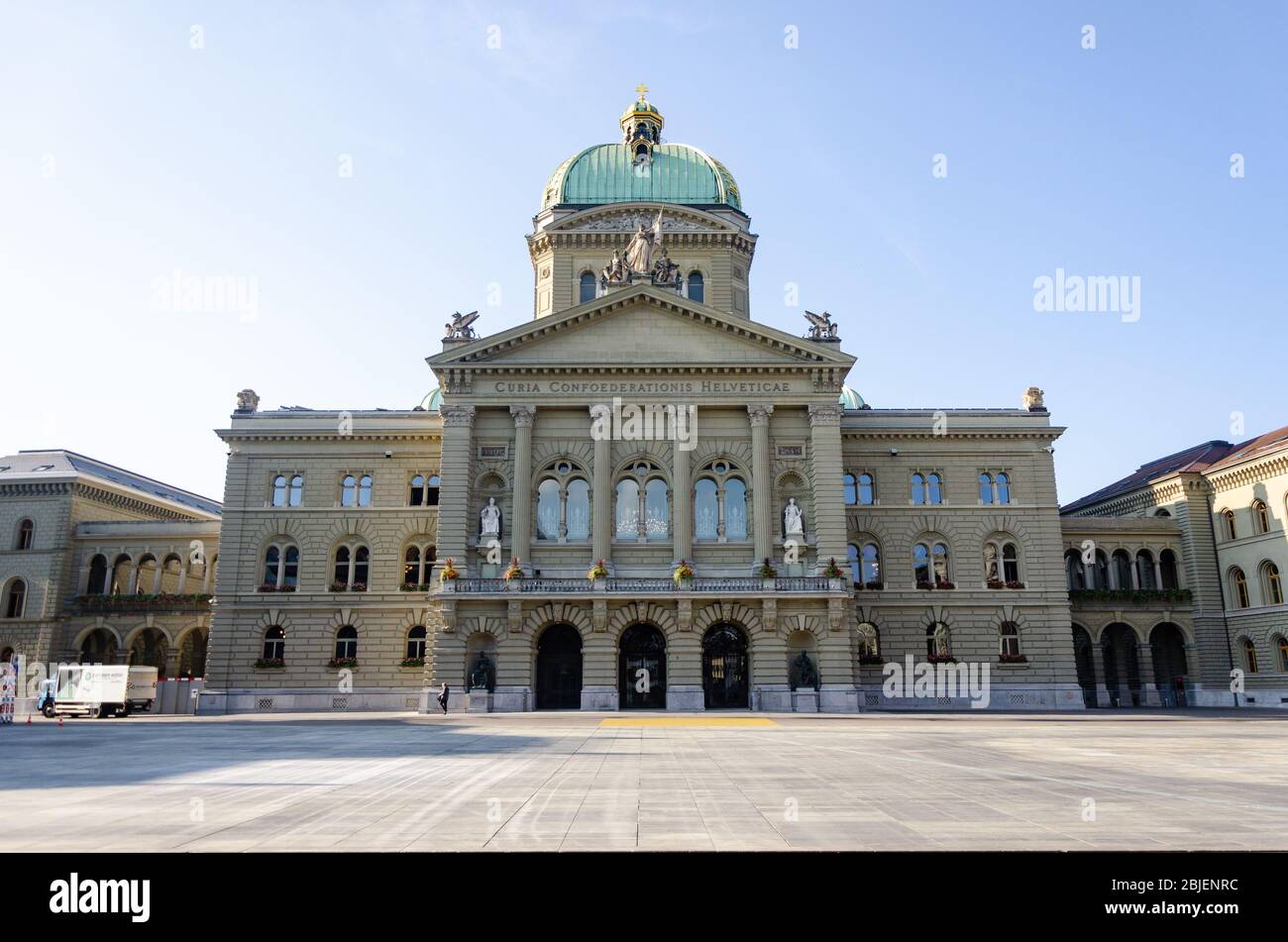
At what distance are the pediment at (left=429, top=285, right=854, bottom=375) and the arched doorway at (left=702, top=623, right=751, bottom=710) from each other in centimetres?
1356

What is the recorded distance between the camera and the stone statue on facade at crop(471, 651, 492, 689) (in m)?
44.8

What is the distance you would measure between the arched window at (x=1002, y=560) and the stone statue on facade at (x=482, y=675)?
28.2 metres

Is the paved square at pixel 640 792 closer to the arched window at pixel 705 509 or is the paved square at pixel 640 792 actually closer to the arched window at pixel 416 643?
the arched window at pixel 705 509

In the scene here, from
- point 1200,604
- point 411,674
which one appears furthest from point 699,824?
point 1200,604

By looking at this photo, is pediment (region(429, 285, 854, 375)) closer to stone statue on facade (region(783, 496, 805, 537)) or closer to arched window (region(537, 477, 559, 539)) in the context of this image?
arched window (region(537, 477, 559, 539))

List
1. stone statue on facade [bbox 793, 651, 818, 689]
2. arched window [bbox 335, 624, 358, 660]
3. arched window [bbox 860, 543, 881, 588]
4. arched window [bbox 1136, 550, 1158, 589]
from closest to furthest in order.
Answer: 1. stone statue on facade [bbox 793, 651, 818, 689]
2. arched window [bbox 335, 624, 358, 660]
3. arched window [bbox 860, 543, 881, 588]
4. arched window [bbox 1136, 550, 1158, 589]

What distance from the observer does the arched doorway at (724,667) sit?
153ft

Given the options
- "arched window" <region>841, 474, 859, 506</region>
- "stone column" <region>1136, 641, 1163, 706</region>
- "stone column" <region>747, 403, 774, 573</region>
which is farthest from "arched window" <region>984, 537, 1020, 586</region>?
"stone column" <region>747, 403, 774, 573</region>

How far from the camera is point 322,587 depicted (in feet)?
172

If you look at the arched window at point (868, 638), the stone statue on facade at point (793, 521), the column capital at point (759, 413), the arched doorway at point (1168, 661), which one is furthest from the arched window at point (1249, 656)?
the column capital at point (759, 413)

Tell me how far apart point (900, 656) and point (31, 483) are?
53.9 m

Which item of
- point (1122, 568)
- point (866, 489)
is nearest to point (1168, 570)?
point (1122, 568)

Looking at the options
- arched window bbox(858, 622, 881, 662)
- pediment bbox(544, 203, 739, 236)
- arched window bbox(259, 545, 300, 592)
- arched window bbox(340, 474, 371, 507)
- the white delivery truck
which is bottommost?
the white delivery truck
